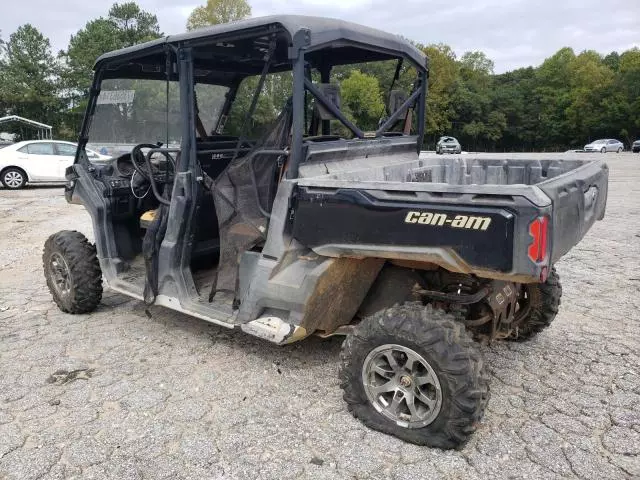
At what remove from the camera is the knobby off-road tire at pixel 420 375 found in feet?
9.21

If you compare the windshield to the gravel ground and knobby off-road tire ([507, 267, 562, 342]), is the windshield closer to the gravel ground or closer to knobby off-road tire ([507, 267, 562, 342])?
the gravel ground

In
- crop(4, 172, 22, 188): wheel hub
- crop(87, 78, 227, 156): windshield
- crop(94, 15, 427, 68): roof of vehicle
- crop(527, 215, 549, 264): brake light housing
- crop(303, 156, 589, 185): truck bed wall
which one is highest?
crop(94, 15, 427, 68): roof of vehicle

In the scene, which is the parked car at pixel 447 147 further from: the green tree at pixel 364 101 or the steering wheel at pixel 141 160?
the steering wheel at pixel 141 160

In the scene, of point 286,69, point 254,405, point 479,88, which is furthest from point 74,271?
point 479,88

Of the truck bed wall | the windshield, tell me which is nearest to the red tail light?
the truck bed wall

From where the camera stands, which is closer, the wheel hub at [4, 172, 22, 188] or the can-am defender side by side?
the can-am defender side by side

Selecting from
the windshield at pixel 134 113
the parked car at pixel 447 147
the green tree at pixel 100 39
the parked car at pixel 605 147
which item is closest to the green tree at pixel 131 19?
the green tree at pixel 100 39

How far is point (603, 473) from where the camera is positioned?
2.70m

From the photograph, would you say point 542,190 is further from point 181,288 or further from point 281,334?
point 181,288

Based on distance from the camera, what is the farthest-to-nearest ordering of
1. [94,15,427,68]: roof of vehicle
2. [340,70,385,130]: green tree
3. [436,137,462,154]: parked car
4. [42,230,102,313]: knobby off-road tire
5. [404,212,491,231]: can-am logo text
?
[436,137,462,154]: parked car → [42,230,102,313]: knobby off-road tire → [340,70,385,130]: green tree → [94,15,427,68]: roof of vehicle → [404,212,491,231]: can-am logo text

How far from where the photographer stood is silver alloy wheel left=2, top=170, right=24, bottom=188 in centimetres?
1532

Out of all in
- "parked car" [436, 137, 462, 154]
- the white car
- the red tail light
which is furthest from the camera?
"parked car" [436, 137, 462, 154]

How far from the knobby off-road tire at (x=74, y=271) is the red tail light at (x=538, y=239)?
376 centimetres

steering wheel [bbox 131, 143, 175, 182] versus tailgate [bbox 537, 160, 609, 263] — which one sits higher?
steering wheel [bbox 131, 143, 175, 182]
